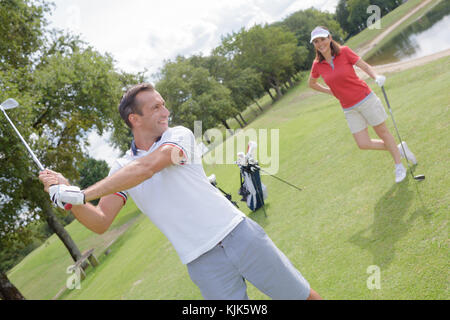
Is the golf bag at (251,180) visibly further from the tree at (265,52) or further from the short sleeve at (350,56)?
the tree at (265,52)

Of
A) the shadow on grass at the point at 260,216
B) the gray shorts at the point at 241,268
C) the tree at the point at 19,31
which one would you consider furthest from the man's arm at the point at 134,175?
the tree at the point at 19,31

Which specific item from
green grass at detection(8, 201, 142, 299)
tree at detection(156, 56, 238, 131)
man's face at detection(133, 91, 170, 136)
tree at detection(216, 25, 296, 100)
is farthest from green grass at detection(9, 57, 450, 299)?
tree at detection(216, 25, 296, 100)

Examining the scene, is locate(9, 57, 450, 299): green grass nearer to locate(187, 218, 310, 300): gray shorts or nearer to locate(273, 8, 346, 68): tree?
locate(187, 218, 310, 300): gray shorts

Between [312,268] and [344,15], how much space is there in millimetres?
103103

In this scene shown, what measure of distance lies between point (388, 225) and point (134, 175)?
368cm

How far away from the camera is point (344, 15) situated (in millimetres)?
94750

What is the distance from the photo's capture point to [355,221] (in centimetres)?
530

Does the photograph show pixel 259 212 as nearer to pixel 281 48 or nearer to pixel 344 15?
pixel 281 48

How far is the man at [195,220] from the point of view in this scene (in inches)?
106

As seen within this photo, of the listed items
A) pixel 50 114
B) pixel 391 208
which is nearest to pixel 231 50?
pixel 50 114

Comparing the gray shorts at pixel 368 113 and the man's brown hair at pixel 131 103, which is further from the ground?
the man's brown hair at pixel 131 103

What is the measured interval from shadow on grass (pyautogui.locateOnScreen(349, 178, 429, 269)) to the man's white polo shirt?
7.82 ft

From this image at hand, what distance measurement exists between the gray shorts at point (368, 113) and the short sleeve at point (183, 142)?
3.99 metres

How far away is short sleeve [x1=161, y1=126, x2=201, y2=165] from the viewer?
2631mm
